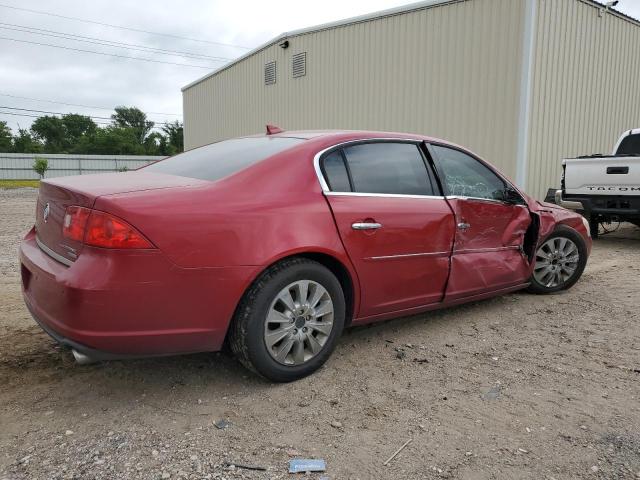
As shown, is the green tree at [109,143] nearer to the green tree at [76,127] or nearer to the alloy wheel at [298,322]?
the green tree at [76,127]

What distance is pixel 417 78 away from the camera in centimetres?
1188

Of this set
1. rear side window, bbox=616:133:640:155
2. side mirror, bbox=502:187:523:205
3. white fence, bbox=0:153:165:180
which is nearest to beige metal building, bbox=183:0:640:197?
rear side window, bbox=616:133:640:155

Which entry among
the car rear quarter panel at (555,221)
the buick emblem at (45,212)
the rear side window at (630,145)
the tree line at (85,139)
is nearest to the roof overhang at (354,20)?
the rear side window at (630,145)

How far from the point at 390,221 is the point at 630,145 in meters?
8.15

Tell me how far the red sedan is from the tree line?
6137cm

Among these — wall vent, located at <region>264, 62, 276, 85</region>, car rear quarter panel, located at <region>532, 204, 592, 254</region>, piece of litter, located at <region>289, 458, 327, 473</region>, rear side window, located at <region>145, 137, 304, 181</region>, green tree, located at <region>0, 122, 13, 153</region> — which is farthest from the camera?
green tree, located at <region>0, 122, 13, 153</region>

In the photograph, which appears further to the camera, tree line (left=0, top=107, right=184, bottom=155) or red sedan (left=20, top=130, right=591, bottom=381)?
tree line (left=0, top=107, right=184, bottom=155)

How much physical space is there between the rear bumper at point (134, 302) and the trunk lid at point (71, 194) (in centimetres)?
10

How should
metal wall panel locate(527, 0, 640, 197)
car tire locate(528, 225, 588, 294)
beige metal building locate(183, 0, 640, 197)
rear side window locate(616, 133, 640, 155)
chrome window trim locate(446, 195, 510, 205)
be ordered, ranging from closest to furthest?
1. chrome window trim locate(446, 195, 510, 205)
2. car tire locate(528, 225, 588, 294)
3. rear side window locate(616, 133, 640, 155)
4. beige metal building locate(183, 0, 640, 197)
5. metal wall panel locate(527, 0, 640, 197)

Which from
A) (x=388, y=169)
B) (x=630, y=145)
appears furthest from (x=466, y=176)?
(x=630, y=145)

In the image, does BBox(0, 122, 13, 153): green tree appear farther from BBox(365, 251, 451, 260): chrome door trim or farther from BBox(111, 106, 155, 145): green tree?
BBox(365, 251, 451, 260): chrome door trim

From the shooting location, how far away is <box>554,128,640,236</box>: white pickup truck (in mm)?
7609

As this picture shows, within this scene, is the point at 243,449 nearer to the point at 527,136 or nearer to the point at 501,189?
the point at 501,189

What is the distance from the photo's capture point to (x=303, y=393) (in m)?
2.89
